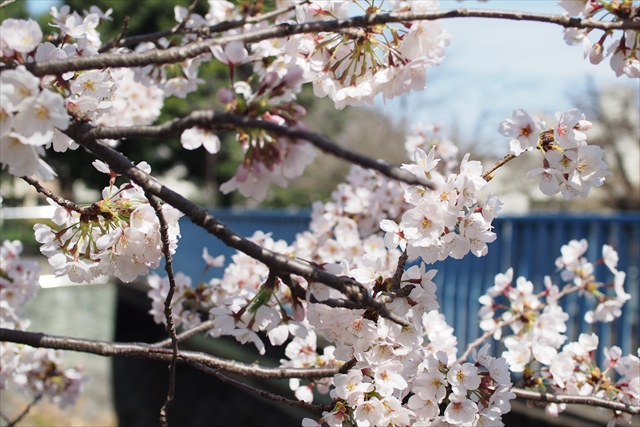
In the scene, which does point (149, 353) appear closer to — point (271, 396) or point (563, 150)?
point (271, 396)

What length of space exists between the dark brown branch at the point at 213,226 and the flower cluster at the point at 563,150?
54cm

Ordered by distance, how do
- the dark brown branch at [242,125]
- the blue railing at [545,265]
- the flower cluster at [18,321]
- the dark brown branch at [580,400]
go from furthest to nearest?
the blue railing at [545,265] < the flower cluster at [18,321] < the dark brown branch at [580,400] < the dark brown branch at [242,125]

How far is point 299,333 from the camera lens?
946 mm

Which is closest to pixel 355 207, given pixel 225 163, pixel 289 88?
pixel 289 88

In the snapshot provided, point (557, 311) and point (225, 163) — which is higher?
point (225, 163)

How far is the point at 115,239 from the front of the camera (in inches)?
40.4

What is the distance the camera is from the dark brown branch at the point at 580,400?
135cm

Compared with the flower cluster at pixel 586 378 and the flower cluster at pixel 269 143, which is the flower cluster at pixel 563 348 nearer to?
the flower cluster at pixel 586 378

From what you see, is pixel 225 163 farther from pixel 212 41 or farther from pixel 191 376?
pixel 212 41

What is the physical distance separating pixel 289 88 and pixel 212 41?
4.9 inches

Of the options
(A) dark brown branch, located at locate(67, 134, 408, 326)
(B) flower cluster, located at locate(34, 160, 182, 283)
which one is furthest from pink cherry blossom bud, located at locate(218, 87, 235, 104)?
(B) flower cluster, located at locate(34, 160, 182, 283)

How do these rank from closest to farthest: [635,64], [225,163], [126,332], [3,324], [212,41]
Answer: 1. [212,41]
2. [635,64]
3. [3,324]
4. [126,332]
5. [225,163]

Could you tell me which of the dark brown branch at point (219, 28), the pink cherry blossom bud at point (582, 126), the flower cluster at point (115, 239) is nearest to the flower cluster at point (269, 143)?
the flower cluster at point (115, 239)

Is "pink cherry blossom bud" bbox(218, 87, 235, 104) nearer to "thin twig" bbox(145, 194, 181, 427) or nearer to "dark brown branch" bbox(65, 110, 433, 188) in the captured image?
"dark brown branch" bbox(65, 110, 433, 188)
